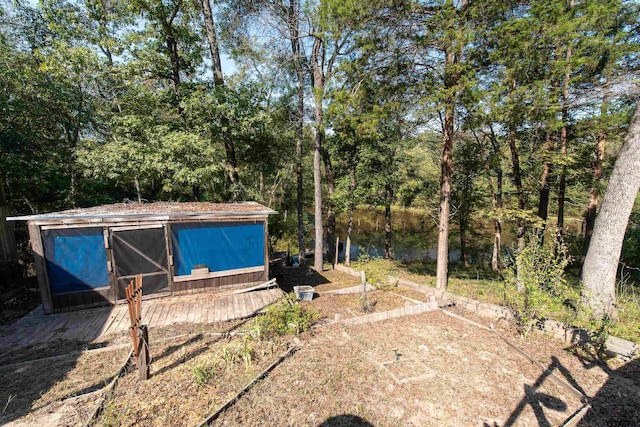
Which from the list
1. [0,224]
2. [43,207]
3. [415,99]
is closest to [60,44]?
[0,224]

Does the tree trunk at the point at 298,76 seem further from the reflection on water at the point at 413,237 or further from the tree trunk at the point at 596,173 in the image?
the tree trunk at the point at 596,173

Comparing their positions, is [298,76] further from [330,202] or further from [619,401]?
[619,401]

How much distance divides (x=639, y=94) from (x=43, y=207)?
18.9m

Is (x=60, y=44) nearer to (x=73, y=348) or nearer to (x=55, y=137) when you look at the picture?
(x=55, y=137)

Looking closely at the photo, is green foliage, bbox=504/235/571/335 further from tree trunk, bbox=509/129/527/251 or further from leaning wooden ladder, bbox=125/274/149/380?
leaning wooden ladder, bbox=125/274/149/380

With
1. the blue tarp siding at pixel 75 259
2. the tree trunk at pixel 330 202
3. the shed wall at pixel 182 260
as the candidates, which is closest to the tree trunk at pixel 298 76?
the tree trunk at pixel 330 202

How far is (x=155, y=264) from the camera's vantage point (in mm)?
6344

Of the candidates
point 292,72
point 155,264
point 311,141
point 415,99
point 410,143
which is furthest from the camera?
point 311,141

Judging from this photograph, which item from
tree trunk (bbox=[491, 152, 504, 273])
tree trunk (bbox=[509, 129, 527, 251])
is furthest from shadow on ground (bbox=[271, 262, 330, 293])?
tree trunk (bbox=[491, 152, 504, 273])

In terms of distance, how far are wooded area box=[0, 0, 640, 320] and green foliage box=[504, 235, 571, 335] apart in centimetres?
80

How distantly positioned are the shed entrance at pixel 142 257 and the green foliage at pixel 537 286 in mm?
7653

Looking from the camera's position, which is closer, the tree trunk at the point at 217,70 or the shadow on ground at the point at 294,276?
the shadow on ground at the point at 294,276

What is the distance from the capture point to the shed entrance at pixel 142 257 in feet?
19.8

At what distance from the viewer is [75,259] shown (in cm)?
572
